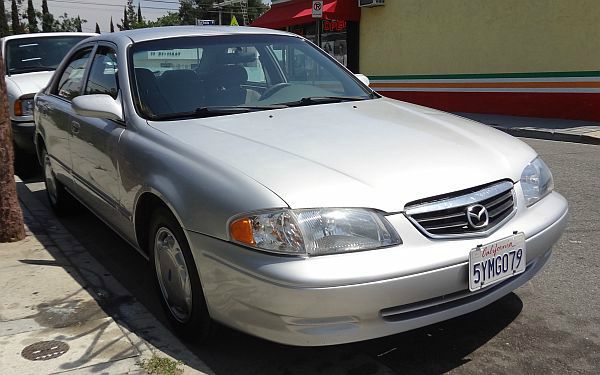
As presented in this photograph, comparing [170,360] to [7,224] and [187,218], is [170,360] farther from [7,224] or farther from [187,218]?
[7,224]

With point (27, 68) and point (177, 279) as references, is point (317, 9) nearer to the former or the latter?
point (27, 68)

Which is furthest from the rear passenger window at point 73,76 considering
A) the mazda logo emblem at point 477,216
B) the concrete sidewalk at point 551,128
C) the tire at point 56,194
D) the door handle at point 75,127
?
the concrete sidewalk at point 551,128

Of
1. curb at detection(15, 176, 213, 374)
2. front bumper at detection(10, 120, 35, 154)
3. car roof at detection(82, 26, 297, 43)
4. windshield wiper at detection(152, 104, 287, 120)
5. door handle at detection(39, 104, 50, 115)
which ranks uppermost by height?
car roof at detection(82, 26, 297, 43)

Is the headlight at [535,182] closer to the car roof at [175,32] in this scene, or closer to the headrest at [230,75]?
the headrest at [230,75]

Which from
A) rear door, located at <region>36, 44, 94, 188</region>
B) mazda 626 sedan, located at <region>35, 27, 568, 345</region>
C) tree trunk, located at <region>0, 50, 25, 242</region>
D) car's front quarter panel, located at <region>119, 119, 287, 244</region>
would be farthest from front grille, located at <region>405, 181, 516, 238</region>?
tree trunk, located at <region>0, 50, 25, 242</region>

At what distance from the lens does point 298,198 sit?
243cm

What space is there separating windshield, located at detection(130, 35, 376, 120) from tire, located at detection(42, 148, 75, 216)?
6.34 ft

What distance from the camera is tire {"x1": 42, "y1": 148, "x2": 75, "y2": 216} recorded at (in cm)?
525

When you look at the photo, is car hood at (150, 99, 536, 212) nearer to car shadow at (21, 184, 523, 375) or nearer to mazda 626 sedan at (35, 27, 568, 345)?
mazda 626 sedan at (35, 27, 568, 345)

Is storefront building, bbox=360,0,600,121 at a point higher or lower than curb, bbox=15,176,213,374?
higher

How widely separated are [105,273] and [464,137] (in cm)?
256

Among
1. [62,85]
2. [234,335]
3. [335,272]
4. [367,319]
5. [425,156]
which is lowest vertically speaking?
[234,335]

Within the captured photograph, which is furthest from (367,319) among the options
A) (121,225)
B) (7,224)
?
(7,224)

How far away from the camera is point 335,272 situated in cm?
232
